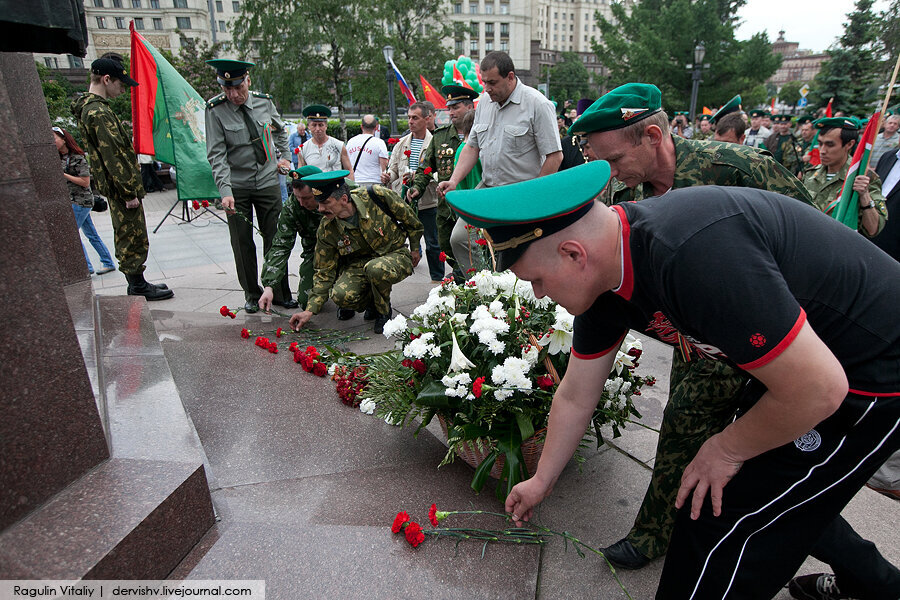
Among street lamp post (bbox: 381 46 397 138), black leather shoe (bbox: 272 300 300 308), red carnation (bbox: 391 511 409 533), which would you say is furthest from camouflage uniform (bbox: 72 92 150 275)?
street lamp post (bbox: 381 46 397 138)

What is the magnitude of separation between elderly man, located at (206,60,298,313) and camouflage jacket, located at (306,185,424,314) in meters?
0.85

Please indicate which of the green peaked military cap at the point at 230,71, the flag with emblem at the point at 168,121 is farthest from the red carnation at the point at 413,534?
the flag with emblem at the point at 168,121

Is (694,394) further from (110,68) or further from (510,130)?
(110,68)

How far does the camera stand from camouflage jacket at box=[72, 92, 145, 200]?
187 inches

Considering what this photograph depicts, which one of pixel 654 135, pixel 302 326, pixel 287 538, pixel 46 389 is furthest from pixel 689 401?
pixel 302 326

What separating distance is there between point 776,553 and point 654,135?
1521mm

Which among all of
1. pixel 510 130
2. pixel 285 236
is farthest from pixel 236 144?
pixel 510 130

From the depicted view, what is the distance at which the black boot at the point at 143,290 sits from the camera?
17.6 ft

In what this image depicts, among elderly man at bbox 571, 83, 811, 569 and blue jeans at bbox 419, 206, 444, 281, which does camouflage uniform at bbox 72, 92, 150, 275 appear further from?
elderly man at bbox 571, 83, 811, 569

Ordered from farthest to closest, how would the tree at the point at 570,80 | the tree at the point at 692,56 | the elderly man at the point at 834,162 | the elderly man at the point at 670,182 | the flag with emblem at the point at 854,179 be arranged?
the tree at the point at 570,80
the tree at the point at 692,56
the elderly man at the point at 834,162
the flag with emblem at the point at 854,179
the elderly man at the point at 670,182

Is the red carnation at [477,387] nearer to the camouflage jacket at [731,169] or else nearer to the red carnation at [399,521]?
the red carnation at [399,521]

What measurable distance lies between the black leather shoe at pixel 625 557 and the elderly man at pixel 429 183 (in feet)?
13.7

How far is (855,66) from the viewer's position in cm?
2084

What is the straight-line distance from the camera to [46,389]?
1739 mm
